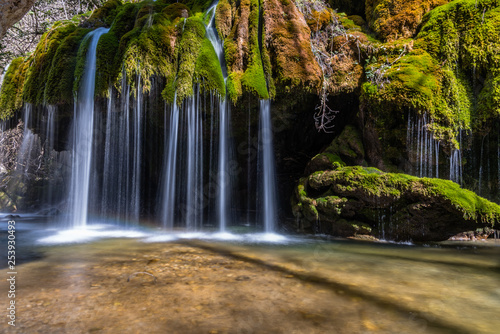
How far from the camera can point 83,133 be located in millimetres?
8234

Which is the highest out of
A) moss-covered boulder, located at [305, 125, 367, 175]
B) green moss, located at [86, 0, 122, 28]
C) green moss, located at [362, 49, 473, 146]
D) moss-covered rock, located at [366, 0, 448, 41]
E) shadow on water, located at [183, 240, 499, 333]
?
green moss, located at [86, 0, 122, 28]

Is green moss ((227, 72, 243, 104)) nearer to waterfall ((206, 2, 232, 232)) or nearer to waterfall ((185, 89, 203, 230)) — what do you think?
waterfall ((206, 2, 232, 232))

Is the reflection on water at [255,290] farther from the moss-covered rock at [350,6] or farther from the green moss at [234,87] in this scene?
the moss-covered rock at [350,6]

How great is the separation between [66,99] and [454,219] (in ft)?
33.8

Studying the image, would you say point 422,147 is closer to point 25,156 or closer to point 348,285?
point 348,285

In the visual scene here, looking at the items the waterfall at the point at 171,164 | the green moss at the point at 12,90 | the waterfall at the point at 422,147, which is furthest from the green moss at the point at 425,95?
the green moss at the point at 12,90

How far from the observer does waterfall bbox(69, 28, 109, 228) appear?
796cm

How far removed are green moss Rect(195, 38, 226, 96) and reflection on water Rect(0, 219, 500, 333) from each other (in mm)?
4178

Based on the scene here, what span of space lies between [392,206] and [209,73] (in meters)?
5.55

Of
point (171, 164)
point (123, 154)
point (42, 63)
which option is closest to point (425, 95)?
point (171, 164)

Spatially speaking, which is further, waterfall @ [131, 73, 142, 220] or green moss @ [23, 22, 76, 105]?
green moss @ [23, 22, 76, 105]

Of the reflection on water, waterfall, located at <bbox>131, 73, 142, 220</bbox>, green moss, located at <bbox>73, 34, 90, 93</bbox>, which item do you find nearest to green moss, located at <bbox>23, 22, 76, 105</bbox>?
green moss, located at <bbox>73, 34, 90, 93</bbox>

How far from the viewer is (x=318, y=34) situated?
8.02m

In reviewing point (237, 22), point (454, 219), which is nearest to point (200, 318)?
point (454, 219)
